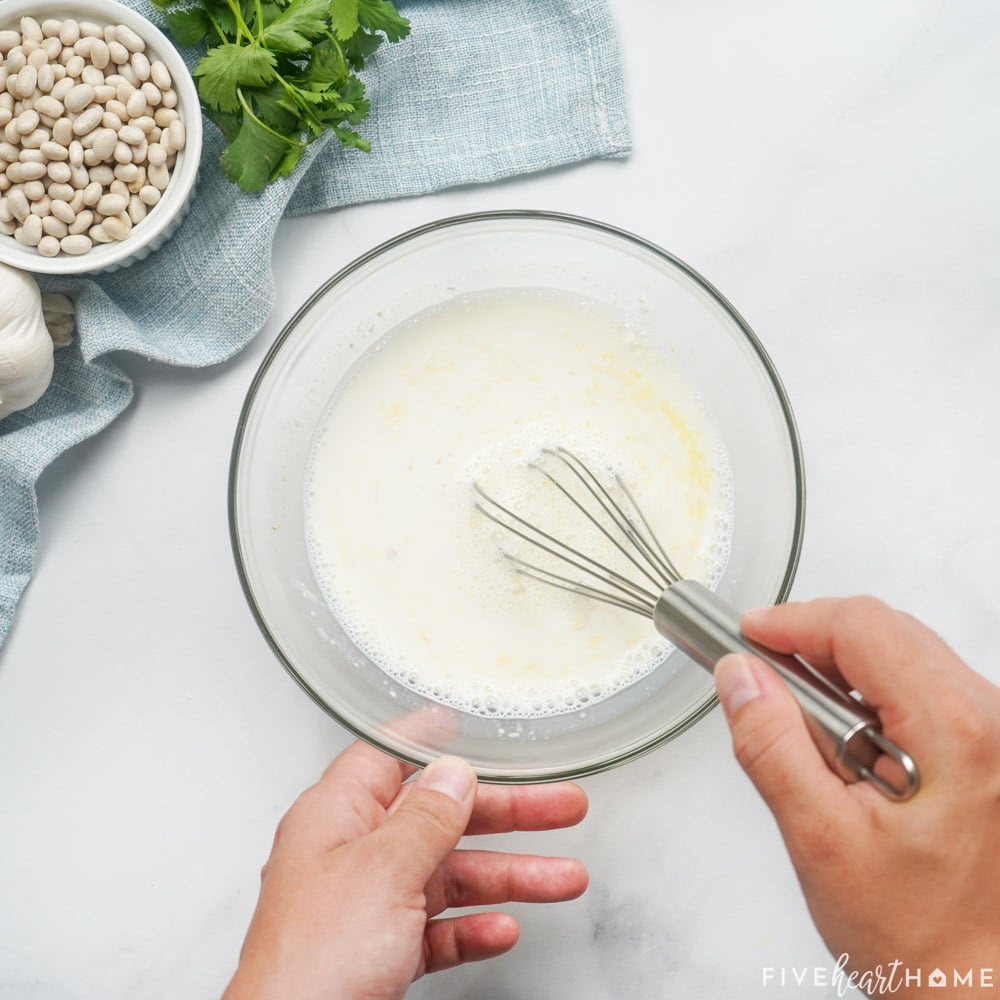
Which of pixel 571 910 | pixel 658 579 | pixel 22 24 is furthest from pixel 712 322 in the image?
pixel 22 24

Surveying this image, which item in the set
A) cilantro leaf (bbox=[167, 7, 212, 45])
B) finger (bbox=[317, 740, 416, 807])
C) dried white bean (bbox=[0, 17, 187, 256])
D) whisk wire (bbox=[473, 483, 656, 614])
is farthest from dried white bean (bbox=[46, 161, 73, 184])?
finger (bbox=[317, 740, 416, 807])

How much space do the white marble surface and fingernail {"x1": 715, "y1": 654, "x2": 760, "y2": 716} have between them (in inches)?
18.4

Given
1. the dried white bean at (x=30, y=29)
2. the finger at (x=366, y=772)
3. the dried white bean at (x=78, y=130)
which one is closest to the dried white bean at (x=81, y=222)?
the dried white bean at (x=78, y=130)

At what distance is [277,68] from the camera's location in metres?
1.13

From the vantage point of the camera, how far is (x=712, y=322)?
116cm

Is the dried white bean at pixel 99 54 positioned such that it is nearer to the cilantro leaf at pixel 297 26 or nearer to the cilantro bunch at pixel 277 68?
the cilantro bunch at pixel 277 68

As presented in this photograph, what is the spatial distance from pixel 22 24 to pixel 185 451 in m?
0.54

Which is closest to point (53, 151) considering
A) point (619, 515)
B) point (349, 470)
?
point (349, 470)

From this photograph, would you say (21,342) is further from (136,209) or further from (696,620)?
(696,620)

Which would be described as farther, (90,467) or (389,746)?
(90,467)

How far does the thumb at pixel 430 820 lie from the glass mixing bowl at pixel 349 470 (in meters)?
0.09

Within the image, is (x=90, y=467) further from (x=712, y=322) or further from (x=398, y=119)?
(x=712, y=322)

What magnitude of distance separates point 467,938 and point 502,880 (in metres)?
0.08

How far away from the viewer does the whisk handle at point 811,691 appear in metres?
0.72
